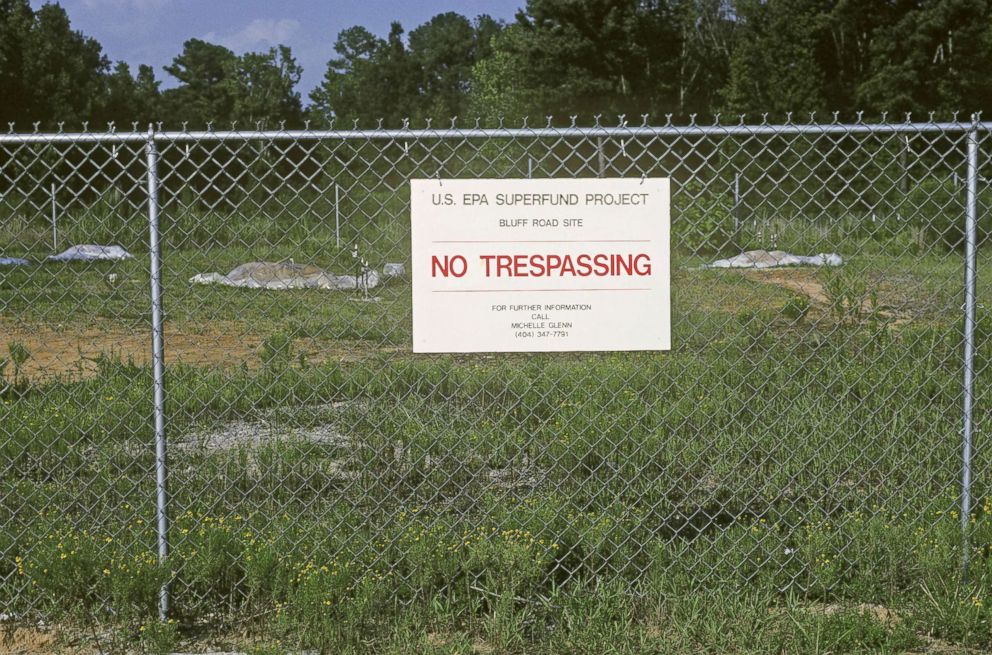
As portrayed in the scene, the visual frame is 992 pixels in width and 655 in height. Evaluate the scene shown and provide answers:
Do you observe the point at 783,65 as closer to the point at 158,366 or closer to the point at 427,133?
the point at 427,133

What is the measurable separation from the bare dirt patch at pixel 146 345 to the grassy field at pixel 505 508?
1.36ft

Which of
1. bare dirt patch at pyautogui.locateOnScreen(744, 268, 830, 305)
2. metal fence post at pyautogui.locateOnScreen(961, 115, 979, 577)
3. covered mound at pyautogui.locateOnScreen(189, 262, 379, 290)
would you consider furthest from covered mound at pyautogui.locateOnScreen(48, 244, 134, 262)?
bare dirt patch at pyautogui.locateOnScreen(744, 268, 830, 305)

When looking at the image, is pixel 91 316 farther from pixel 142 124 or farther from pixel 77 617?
pixel 142 124

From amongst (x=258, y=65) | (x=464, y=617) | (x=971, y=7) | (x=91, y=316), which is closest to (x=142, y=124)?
(x=258, y=65)

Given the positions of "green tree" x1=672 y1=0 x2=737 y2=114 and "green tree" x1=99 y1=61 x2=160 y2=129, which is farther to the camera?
"green tree" x1=672 y1=0 x2=737 y2=114

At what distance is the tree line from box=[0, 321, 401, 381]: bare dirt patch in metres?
29.3

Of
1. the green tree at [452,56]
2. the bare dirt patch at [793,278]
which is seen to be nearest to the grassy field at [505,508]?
the bare dirt patch at [793,278]

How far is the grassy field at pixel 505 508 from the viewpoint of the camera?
4027 mm

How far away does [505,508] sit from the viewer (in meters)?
4.91

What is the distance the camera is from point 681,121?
4541 cm

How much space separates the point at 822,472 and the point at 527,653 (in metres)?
2.20

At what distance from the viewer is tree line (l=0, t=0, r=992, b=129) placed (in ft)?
126

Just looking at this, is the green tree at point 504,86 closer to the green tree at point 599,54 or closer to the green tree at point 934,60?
the green tree at point 599,54

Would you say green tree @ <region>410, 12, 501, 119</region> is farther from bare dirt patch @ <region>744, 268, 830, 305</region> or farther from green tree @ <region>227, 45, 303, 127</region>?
bare dirt patch @ <region>744, 268, 830, 305</region>
